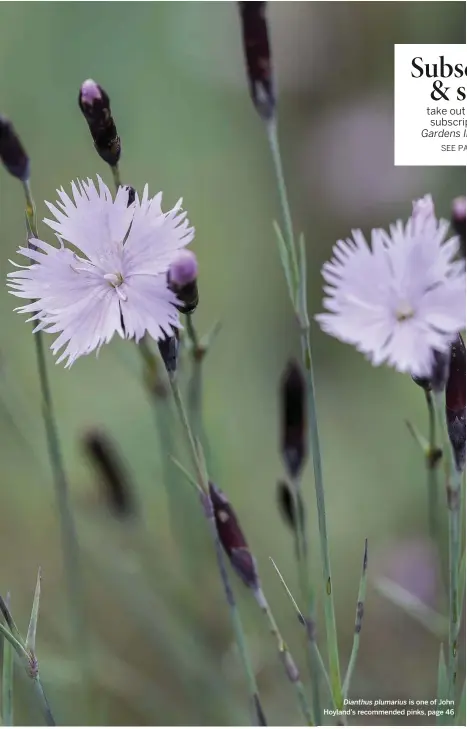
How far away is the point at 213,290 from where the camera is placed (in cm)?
103

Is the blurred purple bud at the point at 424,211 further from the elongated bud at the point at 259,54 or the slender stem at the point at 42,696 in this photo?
the slender stem at the point at 42,696

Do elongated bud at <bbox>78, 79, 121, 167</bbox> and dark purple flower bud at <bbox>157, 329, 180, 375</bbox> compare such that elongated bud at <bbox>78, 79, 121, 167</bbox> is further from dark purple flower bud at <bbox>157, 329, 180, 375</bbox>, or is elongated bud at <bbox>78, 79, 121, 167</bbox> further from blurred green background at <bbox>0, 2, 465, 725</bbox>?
blurred green background at <bbox>0, 2, 465, 725</bbox>

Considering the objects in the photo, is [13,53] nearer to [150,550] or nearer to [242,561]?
[150,550]

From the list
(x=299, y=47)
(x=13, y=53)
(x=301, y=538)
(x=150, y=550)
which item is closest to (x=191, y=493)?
(x=150, y=550)

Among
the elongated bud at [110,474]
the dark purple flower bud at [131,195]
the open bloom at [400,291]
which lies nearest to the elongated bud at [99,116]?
the dark purple flower bud at [131,195]

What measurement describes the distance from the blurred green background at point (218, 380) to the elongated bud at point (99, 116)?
0.27m

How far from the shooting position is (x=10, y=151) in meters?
0.40

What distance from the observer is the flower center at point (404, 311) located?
36 centimetres

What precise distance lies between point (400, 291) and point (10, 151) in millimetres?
207

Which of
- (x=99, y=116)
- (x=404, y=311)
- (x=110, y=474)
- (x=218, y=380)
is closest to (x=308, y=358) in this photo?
(x=404, y=311)

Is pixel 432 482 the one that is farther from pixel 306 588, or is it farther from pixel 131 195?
pixel 131 195

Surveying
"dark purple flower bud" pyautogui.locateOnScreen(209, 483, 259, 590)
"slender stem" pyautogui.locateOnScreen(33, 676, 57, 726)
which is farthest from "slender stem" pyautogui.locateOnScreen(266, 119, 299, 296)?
"slender stem" pyautogui.locateOnScreen(33, 676, 57, 726)

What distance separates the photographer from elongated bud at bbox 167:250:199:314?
0.33 m

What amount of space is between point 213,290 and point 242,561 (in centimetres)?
68
